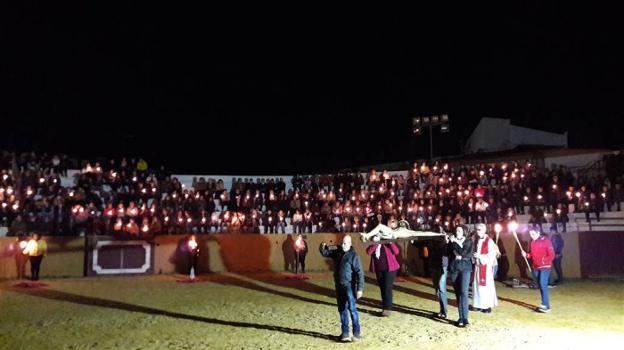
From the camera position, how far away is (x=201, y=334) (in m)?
10.9

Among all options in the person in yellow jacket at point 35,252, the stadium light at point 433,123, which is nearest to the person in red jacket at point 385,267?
the person in yellow jacket at point 35,252

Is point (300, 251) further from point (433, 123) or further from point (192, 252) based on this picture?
point (433, 123)

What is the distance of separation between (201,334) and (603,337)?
7426mm

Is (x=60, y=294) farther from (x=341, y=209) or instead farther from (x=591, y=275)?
(x=591, y=275)

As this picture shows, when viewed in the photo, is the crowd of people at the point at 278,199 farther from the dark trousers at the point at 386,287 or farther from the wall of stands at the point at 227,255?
the dark trousers at the point at 386,287

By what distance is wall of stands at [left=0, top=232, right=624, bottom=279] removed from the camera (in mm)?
21078

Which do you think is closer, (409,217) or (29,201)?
(29,201)

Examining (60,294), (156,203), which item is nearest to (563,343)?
(60,294)

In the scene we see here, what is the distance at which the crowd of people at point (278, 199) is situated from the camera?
2342 centimetres

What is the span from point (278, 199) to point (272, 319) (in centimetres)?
1524

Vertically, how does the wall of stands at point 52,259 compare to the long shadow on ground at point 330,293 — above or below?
above

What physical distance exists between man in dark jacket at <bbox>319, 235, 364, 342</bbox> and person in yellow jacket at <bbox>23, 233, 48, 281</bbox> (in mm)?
13477

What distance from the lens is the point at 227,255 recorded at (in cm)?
2400

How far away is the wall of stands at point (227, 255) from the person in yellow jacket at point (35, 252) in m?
1.15
